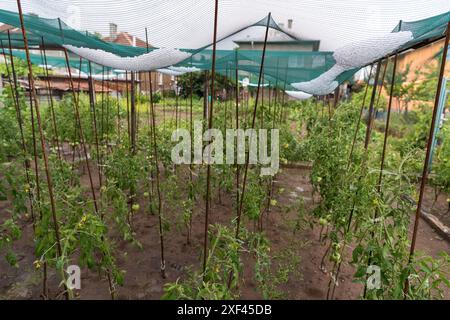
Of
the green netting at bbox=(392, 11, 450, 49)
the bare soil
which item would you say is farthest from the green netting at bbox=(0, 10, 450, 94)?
the bare soil

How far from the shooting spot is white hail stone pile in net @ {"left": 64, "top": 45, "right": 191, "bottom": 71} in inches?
84.7

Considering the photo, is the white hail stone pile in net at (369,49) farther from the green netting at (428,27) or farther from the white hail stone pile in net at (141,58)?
the white hail stone pile in net at (141,58)

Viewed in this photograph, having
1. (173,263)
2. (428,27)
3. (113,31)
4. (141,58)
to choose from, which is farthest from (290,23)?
(173,263)

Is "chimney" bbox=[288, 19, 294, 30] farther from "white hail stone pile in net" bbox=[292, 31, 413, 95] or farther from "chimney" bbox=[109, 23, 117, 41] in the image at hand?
"chimney" bbox=[109, 23, 117, 41]

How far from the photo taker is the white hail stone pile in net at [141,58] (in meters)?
2.15

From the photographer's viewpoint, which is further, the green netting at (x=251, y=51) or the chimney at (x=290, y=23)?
the chimney at (x=290, y=23)

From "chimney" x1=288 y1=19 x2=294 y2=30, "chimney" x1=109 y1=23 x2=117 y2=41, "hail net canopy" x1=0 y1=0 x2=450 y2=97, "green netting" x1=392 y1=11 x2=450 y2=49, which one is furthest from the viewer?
"chimney" x1=288 y1=19 x2=294 y2=30

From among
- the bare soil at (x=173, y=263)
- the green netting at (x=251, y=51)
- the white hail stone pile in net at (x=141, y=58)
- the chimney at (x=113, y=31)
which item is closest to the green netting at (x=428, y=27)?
the green netting at (x=251, y=51)

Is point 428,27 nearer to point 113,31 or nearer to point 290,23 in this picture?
point 290,23

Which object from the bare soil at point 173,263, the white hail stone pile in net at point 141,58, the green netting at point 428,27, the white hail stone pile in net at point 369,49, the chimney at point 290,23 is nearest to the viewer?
the green netting at point 428,27

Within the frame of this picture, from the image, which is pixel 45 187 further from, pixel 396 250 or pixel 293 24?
pixel 293 24

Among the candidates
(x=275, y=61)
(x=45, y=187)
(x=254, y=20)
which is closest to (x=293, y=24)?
(x=254, y=20)

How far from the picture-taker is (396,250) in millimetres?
1378
